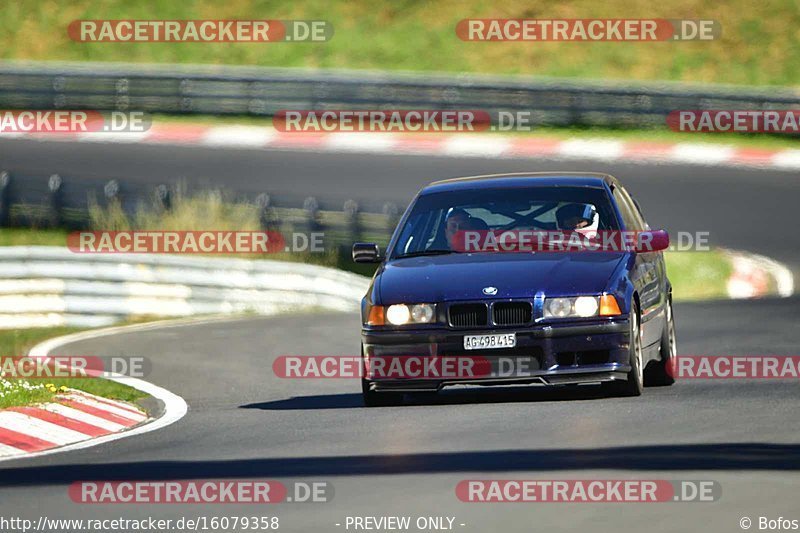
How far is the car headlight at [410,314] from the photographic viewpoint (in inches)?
431

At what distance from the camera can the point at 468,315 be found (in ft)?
35.7

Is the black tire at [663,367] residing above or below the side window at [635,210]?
below

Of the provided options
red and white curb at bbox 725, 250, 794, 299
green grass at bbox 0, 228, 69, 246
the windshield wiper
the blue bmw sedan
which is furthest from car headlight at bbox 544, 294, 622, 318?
green grass at bbox 0, 228, 69, 246

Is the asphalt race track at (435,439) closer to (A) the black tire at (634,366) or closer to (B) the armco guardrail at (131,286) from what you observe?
(A) the black tire at (634,366)

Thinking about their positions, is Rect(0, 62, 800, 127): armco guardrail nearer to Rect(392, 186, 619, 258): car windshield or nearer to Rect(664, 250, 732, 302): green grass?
Rect(664, 250, 732, 302): green grass

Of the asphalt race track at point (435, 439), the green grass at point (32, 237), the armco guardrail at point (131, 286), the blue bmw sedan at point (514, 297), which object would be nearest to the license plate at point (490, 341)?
the blue bmw sedan at point (514, 297)

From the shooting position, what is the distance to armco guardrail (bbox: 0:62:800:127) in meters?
31.6

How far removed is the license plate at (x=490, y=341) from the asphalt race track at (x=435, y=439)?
40cm

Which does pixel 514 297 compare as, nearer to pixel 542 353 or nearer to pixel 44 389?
pixel 542 353

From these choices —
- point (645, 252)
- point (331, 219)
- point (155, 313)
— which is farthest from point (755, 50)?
point (645, 252)

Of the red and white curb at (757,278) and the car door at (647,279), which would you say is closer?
the car door at (647,279)

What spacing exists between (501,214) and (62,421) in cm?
311

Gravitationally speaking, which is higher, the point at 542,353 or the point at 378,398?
the point at 542,353

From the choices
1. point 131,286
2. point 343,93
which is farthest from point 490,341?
point 343,93
